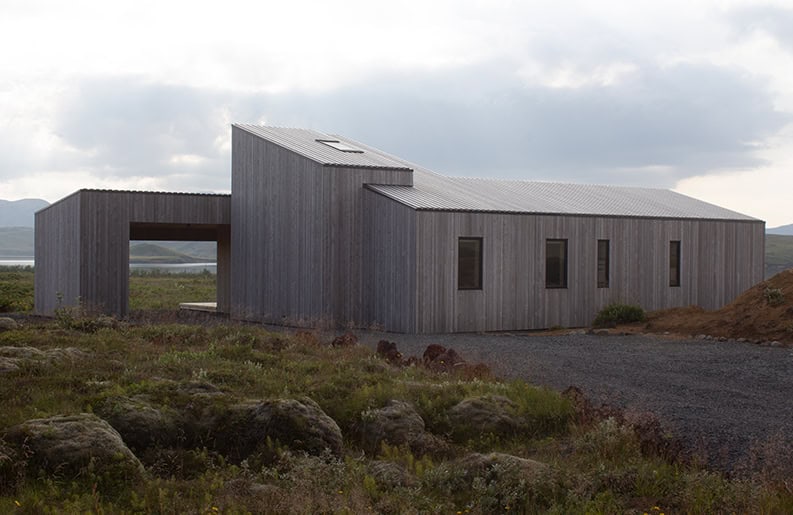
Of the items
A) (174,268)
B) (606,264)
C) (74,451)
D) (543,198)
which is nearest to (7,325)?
(74,451)

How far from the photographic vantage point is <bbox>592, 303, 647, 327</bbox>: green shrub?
21.8 meters

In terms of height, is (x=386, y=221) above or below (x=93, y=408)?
above

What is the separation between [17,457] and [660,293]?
19716 millimetres

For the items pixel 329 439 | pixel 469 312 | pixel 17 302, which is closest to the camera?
pixel 329 439

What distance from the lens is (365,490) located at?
272 inches

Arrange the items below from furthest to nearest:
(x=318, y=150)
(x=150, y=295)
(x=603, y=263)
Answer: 1. (x=150, y=295)
2. (x=603, y=263)
3. (x=318, y=150)

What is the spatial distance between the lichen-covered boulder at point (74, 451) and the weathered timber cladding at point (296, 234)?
12.7 metres

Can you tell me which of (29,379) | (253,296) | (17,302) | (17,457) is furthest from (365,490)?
(17,302)

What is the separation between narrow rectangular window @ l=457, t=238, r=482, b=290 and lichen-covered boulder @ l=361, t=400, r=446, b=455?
1113 cm

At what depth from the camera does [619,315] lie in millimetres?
21844

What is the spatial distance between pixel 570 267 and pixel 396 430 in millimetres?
14059

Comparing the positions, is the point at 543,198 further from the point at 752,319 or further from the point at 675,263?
the point at 752,319

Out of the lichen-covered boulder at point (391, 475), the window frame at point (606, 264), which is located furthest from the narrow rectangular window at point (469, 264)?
the lichen-covered boulder at point (391, 475)

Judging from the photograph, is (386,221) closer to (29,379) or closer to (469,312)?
(469,312)
